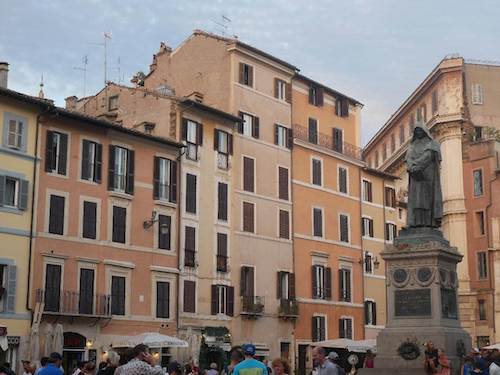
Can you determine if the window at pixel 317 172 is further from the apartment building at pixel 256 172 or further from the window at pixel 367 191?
the window at pixel 367 191

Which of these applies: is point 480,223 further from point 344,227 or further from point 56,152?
point 56,152

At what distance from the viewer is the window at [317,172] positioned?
5352cm

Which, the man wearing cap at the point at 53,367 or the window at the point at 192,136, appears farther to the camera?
the window at the point at 192,136

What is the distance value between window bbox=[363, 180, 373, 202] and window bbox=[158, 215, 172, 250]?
59.4 feet

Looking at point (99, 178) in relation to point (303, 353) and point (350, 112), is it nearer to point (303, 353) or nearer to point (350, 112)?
point (303, 353)

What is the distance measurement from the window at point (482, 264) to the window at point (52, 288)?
34.2 m

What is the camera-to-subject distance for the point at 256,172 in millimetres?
49312

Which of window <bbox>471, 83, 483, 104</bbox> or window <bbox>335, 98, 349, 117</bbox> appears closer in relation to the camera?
window <bbox>335, 98, 349, 117</bbox>

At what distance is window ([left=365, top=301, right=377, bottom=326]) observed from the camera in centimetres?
5591

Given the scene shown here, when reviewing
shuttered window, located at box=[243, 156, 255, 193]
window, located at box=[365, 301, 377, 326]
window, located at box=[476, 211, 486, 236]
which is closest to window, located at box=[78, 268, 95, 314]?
shuttered window, located at box=[243, 156, 255, 193]

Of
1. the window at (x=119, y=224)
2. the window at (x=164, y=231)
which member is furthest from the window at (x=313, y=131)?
the window at (x=119, y=224)

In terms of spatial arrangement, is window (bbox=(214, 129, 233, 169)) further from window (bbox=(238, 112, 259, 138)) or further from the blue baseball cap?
the blue baseball cap

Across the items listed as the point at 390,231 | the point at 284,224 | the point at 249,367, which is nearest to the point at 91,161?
the point at 284,224

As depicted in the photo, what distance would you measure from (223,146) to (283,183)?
16.7 feet
